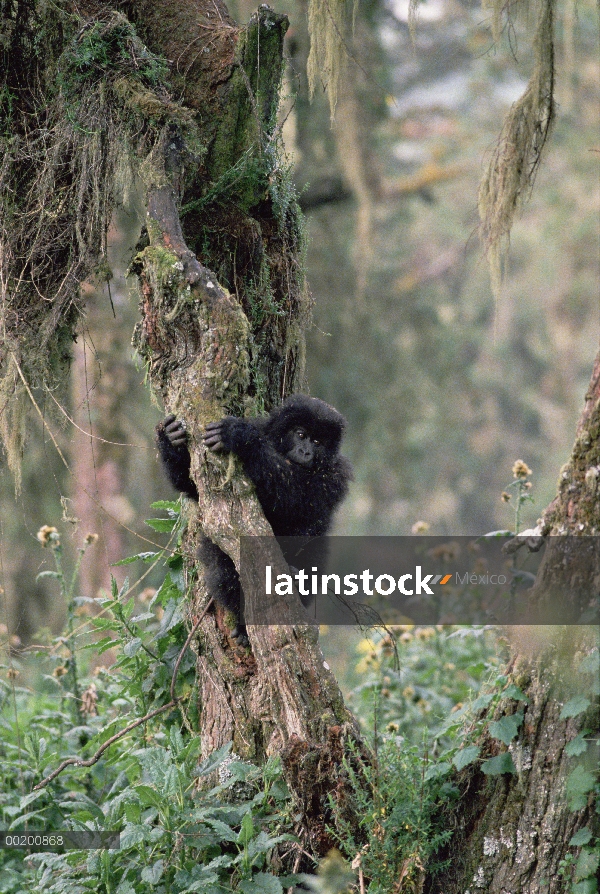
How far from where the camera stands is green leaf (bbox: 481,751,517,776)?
9.47ft

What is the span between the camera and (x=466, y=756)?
2938mm

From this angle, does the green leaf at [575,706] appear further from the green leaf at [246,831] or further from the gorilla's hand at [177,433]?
the gorilla's hand at [177,433]

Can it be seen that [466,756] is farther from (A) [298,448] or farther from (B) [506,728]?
(A) [298,448]

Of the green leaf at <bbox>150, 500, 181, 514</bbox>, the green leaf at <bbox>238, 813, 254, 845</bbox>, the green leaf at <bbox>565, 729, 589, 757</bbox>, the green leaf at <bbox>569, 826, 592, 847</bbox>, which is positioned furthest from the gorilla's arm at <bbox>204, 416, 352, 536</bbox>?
the green leaf at <bbox>569, 826, 592, 847</bbox>

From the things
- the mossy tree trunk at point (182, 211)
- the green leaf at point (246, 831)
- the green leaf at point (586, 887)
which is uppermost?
the mossy tree trunk at point (182, 211)

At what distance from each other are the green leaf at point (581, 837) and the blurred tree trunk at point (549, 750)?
0.02 meters

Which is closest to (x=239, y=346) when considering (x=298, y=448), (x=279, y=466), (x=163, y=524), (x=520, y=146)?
(x=279, y=466)

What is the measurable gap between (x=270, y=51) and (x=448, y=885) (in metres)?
3.50

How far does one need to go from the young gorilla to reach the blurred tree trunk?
1134mm

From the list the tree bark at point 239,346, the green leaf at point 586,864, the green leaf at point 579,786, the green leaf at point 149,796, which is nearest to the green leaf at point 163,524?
the tree bark at point 239,346

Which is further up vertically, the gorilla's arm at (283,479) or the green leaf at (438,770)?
the gorilla's arm at (283,479)

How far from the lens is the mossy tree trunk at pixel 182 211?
3.53 meters

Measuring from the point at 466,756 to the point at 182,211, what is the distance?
2.58 m

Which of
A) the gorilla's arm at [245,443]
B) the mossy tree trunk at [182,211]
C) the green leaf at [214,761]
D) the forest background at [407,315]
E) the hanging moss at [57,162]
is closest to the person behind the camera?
the green leaf at [214,761]
